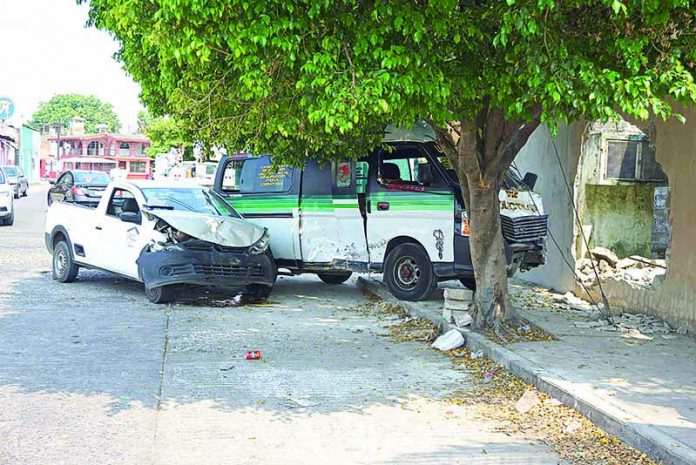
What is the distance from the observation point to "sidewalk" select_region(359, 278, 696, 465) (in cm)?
548

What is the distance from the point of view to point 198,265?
1057 centimetres

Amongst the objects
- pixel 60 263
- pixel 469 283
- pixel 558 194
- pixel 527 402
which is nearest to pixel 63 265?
pixel 60 263

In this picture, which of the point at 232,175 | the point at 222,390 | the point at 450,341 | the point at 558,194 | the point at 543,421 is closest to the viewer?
the point at 543,421

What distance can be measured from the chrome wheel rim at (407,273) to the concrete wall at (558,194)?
254 centimetres

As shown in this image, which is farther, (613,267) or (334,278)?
(334,278)

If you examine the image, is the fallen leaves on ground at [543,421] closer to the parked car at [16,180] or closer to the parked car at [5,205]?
the parked car at [5,205]

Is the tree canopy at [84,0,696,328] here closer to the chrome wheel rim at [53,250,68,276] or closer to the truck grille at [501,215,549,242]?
the truck grille at [501,215,549,242]

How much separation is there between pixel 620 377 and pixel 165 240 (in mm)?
6201

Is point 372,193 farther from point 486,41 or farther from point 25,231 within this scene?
point 25,231

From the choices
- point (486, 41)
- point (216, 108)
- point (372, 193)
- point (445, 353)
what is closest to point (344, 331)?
point (445, 353)

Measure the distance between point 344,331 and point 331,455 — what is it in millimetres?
4288

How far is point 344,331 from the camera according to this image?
9.62 metres

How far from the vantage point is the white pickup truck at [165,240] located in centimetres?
1063

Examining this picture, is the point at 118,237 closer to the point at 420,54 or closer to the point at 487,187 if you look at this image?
the point at 487,187
